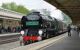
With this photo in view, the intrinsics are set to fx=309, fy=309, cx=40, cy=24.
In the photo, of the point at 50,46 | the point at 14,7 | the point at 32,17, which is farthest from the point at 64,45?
the point at 14,7

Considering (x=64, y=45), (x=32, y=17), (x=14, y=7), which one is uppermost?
(x=14, y=7)

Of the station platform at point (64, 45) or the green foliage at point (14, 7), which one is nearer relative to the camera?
the station platform at point (64, 45)

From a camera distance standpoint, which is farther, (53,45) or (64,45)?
(64,45)

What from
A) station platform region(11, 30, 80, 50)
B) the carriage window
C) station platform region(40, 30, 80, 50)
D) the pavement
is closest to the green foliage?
the carriage window

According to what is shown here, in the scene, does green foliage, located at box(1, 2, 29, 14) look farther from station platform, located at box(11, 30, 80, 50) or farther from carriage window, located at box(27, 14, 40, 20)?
station platform, located at box(11, 30, 80, 50)

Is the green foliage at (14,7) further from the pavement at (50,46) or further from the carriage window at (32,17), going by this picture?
the pavement at (50,46)

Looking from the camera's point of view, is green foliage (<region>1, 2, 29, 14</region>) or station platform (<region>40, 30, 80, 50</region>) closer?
station platform (<region>40, 30, 80, 50</region>)

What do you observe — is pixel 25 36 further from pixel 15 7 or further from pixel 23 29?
pixel 15 7

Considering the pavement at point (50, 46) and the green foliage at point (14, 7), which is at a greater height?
the green foliage at point (14, 7)

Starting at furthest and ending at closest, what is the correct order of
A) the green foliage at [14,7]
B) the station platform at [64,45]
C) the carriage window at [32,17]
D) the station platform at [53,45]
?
the green foliage at [14,7]
the carriage window at [32,17]
the station platform at [64,45]
the station platform at [53,45]

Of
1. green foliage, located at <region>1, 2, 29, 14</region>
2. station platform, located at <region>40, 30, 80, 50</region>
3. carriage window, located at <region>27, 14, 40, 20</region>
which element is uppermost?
green foliage, located at <region>1, 2, 29, 14</region>

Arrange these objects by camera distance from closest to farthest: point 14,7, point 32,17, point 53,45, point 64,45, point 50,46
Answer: point 50,46
point 53,45
point 64,45
point 32,17
point 14,7

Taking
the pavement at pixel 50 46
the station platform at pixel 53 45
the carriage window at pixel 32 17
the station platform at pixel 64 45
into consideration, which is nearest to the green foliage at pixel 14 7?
the carriage window at pixel 32 17

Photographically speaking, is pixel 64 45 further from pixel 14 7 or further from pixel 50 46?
pixel 14 7
